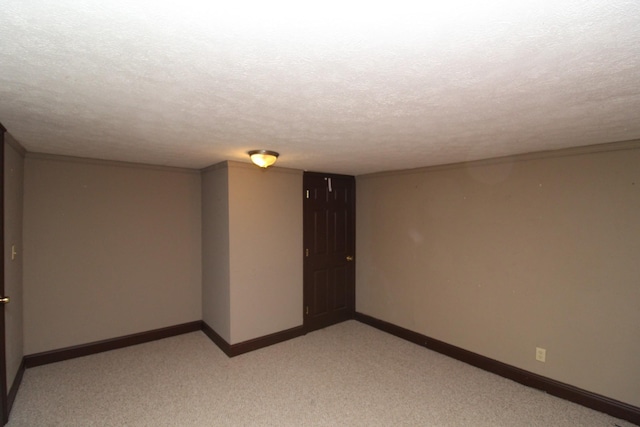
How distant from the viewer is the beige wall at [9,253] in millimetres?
2586

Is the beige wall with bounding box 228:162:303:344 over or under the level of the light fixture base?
under

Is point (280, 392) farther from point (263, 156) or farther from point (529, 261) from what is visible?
point (529, 261)

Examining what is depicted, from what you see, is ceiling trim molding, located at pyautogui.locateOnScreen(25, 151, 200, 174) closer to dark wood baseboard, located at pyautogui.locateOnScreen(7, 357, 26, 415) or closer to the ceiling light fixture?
the ceiling light fixture

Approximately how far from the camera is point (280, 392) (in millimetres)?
2900

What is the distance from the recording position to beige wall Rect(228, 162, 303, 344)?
3.69m

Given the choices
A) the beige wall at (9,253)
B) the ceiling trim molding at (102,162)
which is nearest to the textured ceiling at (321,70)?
the beige wall at (9,253)

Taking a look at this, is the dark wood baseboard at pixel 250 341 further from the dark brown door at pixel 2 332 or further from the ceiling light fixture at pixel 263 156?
the ceiling light fixture at pixel 263 156

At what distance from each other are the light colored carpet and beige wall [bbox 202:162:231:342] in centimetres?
43

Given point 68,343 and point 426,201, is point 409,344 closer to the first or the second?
point 426,201

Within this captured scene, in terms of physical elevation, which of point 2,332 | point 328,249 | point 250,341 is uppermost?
point 328,249

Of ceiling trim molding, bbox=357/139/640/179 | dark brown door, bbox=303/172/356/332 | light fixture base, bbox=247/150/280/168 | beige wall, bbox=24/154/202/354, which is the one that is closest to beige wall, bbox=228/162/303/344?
dark brown door, bbox=303/172/356/332

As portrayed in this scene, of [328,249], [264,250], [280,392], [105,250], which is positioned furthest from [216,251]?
[280,392]

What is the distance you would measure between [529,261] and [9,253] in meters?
4.77

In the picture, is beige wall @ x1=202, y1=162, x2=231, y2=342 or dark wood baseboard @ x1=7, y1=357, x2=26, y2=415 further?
beige wall @ x1=202, y1=162, x2=231, y2=342
